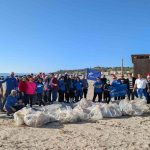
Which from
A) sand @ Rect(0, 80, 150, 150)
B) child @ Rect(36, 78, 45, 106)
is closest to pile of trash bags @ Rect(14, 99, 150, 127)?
sand @ Rect(0, 80, 150, 150)

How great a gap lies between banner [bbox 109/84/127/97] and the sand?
494 centimetres

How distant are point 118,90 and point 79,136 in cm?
758

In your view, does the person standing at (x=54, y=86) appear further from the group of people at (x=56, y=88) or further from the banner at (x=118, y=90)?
the banner at (x=118, y=90)

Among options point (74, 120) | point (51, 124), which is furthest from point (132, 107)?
point (51, 124)

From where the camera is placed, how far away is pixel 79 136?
913 centimetres

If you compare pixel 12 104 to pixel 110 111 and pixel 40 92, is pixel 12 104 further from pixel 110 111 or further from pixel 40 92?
pixel 110 111

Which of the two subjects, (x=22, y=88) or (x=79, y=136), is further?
(x=22, y=88)

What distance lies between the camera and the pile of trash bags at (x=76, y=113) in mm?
10467

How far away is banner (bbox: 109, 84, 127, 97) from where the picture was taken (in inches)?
640

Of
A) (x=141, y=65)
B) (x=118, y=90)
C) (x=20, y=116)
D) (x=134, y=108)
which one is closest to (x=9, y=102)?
(x=20, y=116)

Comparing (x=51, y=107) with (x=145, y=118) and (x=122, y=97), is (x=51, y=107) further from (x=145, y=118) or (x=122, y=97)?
(x=122, y=97)

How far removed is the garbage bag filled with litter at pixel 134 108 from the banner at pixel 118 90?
3026mm

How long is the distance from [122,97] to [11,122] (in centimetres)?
741

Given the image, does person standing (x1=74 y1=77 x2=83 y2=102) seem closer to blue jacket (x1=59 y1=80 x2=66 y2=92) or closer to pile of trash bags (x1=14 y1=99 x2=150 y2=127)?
blue jacket (x1=59 y1=80 x2=66 y2=92)
